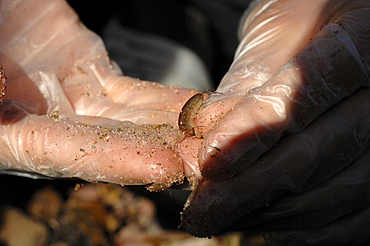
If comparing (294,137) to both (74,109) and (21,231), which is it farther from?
(21,231)

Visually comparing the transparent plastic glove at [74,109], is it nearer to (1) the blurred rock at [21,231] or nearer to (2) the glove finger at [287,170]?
(2) the glove finger at [287,170]

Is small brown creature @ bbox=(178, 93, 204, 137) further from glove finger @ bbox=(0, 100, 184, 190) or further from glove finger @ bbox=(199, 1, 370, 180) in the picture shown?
glove finger @ bbox=(199, 1, 370, 180)

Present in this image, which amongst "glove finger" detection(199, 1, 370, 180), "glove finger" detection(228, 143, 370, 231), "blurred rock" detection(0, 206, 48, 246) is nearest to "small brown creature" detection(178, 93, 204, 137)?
"glove finger" detection(199, 1, 370, 180)

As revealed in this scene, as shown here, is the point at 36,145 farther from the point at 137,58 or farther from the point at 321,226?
the point at 137,58

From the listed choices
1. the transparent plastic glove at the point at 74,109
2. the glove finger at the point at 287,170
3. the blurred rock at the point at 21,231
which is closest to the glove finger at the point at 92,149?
the transparent plastic glove at the point at 74,109

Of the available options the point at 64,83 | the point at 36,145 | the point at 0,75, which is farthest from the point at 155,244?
the point at 0,75

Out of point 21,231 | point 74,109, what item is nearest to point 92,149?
point 74,109
